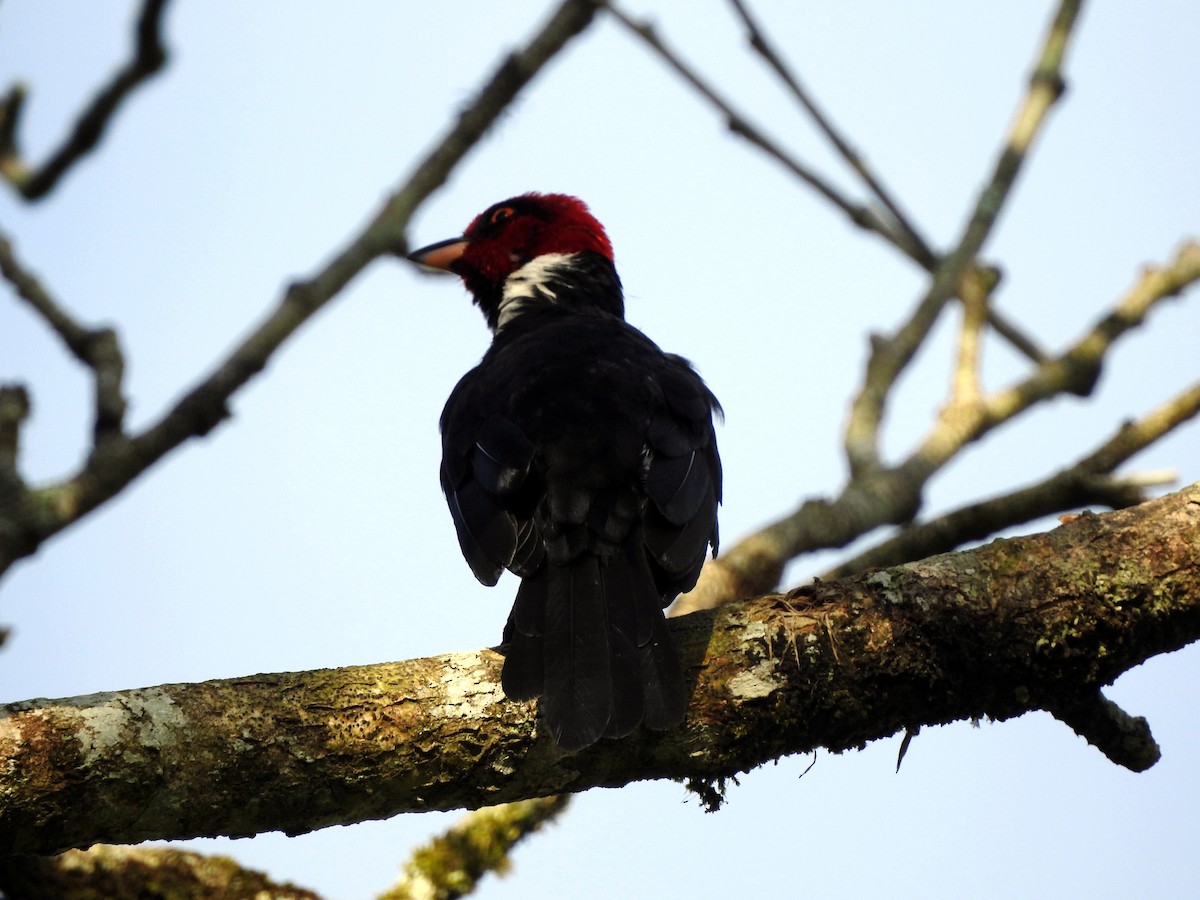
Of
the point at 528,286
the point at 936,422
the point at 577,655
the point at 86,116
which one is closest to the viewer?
the point at 577,655

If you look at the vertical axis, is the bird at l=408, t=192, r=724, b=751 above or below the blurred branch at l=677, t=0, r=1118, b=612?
below

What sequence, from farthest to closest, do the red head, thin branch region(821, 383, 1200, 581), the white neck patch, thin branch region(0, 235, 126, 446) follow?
1. the red head
2. the white neck patch
3. thin branch region(821, 383, 1200, 581)
4. thin branch region(0, 235, 126, 446)

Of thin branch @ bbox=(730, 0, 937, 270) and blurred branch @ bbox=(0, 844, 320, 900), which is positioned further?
thin branch @ bbox=(730, 0, 937, 270)

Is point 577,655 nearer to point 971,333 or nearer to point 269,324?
point 269,324

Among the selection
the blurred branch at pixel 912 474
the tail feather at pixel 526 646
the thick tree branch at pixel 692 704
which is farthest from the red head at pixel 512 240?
the thick tree branch at pixel 692 704

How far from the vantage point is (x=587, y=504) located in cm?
357

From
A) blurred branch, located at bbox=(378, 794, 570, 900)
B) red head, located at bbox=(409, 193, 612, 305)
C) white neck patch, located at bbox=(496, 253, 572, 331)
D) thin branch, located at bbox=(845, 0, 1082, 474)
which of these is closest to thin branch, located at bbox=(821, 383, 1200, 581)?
thin branch, located at bbox=(845, 0, 1082, 474)

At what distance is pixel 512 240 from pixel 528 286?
49 centimetres

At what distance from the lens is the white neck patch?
5.52 m

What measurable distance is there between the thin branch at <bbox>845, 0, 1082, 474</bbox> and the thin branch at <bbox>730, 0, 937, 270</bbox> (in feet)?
0.53

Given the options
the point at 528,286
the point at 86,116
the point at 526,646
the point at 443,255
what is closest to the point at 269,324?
the point at 86,116

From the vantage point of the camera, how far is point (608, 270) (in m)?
5.89

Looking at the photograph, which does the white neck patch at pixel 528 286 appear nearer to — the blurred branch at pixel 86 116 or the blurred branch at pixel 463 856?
the blurred branch at pixel 86 116

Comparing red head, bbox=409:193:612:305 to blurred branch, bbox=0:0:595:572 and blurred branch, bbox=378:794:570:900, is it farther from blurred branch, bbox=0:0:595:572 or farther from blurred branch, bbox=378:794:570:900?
blurred branch, bbox=378:794:570:900
